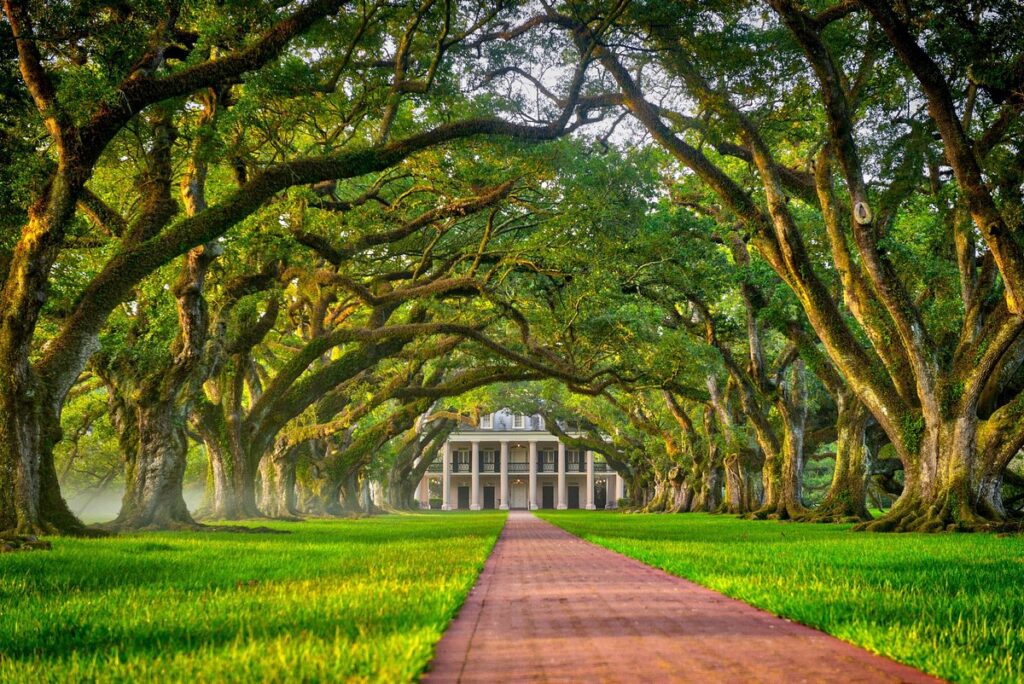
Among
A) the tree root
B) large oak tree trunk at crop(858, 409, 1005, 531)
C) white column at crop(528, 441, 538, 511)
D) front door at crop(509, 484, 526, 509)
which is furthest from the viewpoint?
front door at crop(509, 484, 526, 509)

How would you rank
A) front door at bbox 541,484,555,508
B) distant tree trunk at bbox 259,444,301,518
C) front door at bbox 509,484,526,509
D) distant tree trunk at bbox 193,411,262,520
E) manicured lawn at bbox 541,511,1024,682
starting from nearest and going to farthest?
1. manicured lawn at bbox 541,511,1024,682
2. distant tree trunk at bbox 193,411,262,520
3. distant tree trunk at bbox 259,444,301,518
4. front door at bbox 509,484,526,509
5. front door at bbox 541,484,555,508

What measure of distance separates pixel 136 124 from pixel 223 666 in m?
12.2

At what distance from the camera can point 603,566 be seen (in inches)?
340

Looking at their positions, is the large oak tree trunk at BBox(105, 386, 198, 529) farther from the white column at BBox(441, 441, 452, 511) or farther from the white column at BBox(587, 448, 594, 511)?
the white column at BBox(587, 448, 594, 511)

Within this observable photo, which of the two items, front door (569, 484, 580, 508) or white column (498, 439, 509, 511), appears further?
front door (569, 484, 580, 508)

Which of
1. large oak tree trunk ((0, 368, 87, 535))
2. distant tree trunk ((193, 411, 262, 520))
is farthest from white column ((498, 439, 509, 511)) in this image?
large oak tree trunk ((0, 368, 87, 535))

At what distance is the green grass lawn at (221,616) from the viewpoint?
3387 millimetres

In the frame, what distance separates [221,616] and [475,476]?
250ft

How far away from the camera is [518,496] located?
83750mm

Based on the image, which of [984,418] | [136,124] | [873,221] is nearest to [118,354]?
[136,124]

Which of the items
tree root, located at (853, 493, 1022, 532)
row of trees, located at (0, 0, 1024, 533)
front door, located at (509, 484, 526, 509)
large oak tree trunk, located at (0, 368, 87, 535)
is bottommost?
front door, located at (509, 484, 526, 509)

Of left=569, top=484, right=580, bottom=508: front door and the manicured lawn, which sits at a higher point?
the manicured lawn

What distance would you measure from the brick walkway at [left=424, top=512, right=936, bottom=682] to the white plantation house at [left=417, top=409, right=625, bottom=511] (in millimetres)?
74573

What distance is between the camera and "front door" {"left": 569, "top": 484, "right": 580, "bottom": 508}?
84.6 metres
